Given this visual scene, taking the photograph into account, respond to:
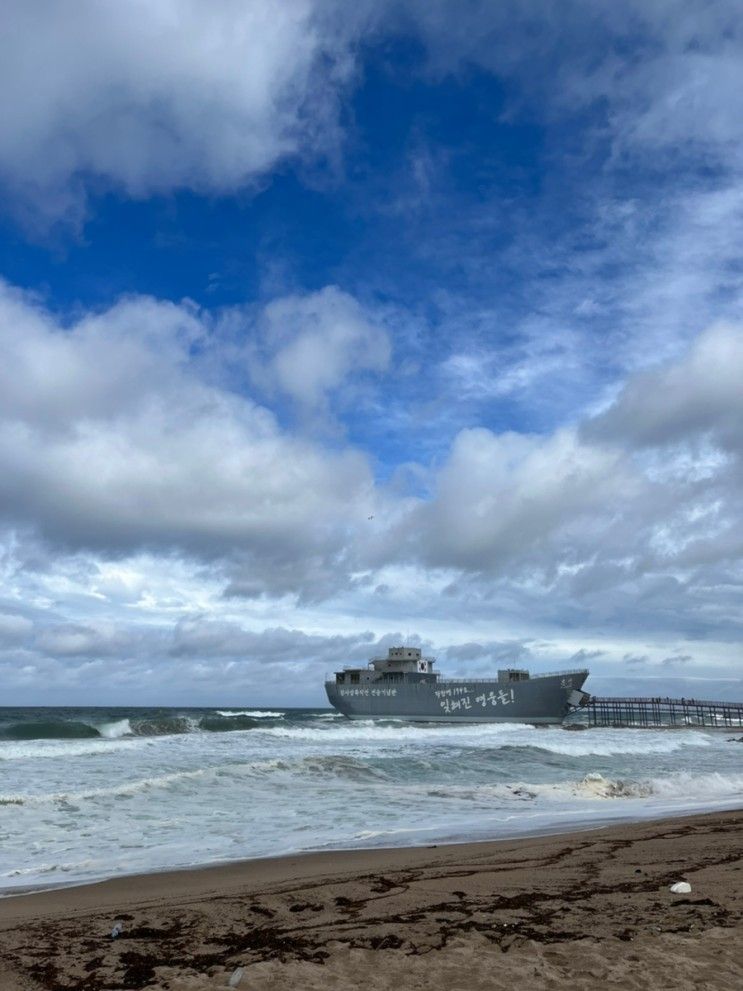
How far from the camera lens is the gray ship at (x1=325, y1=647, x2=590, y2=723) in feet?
195

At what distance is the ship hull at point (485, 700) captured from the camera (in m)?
59.5

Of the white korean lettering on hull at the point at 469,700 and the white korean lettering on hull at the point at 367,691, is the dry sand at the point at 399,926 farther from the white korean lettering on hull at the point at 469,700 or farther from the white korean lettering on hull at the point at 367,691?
the white korean lettering on hull at the point at 367,691

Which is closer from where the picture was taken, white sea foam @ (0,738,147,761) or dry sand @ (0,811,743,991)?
dry sand @ (0,811,743,991)

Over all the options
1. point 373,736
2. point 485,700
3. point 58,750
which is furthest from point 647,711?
point 58,750

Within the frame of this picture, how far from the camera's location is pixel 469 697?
198 ft

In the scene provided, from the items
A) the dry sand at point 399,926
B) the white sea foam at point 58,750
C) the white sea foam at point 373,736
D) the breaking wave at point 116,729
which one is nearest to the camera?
the dry sand at point 399,926

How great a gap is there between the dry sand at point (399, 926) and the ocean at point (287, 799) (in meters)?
1.91

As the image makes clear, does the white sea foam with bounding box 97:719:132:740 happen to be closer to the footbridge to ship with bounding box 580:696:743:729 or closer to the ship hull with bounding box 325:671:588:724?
the ship hull with bounding box 325:671:588:724

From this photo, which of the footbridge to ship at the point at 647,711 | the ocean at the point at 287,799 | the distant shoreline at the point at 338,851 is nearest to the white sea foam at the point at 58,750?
the ocean at the point at 287,799

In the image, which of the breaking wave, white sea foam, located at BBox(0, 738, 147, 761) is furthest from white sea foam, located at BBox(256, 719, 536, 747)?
white sea foam, located at BBox(0, 738, 147, 761)

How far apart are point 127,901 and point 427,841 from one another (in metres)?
4.48

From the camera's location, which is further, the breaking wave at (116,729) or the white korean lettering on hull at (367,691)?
the white korean lettering on hull at (367,691)

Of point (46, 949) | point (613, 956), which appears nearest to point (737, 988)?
point (613, 956)

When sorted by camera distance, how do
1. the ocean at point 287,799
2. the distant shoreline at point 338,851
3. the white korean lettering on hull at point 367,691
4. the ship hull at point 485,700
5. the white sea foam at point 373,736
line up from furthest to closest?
1. the white korean lettering on hull at point 367,691
2. the ship hull at point 485,700
3. the white sea foam at point 373,736
4. the ocean at point 287,799
5. the distant shoreline at point 338,851
